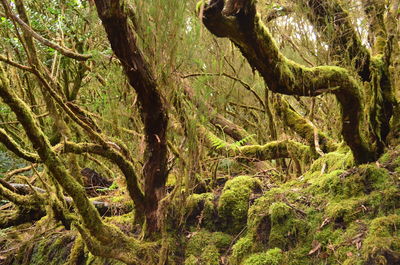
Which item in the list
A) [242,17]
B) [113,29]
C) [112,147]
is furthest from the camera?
[112,147]

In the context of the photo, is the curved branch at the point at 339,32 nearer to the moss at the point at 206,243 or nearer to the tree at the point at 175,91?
the tree at the point at 175,91

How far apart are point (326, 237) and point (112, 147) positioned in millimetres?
2501

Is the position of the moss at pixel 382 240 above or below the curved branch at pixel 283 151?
below

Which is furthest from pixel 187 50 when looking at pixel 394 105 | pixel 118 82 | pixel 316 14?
pixel 394 105

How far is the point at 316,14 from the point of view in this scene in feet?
13.8

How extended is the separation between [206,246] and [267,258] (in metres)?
0.97

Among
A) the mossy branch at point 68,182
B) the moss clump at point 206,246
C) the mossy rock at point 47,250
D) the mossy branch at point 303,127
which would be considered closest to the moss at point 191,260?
the moss clump at point 206,246

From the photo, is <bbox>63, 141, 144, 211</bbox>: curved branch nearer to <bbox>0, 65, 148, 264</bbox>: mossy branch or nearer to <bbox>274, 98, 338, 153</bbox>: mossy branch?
<bbox>0, 65, 148, 264</bbox>: mossy branch

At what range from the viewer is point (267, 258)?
338 centimetres

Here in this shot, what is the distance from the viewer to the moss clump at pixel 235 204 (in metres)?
4.29

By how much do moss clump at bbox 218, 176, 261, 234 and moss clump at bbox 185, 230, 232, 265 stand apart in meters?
0.16

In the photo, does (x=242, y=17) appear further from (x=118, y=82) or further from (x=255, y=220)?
(x=255, y=220)

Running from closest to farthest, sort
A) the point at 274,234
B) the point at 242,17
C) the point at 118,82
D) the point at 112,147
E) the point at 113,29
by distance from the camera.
A: 1. the point at 242,17
2. the point at 113,29
3. the point at 274,234
4. the point at 118,82
5. the point at 112,147

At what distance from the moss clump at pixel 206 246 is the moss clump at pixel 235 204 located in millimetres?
161
